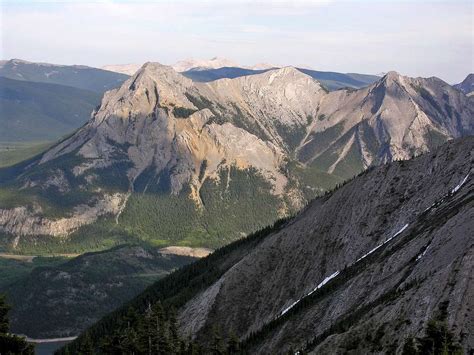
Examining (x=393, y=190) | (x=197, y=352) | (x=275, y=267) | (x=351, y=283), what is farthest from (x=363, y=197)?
(x=197, y=352)

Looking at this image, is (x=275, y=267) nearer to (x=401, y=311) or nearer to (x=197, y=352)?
(x=197, y=352)

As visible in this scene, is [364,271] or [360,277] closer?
[360,277]

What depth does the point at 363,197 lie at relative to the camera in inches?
6275

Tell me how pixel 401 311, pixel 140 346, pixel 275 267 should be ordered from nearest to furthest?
pixel 401 311 → pixel 140 346 → pixel 275 267

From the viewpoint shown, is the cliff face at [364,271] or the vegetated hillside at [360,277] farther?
the cliff face at [364,271]

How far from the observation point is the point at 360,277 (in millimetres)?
117438

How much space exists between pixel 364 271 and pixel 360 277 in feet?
6.75

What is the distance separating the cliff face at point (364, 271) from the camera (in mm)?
87625

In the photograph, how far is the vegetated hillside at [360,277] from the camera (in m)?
86.2

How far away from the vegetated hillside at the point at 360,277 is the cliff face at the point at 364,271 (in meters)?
0.23

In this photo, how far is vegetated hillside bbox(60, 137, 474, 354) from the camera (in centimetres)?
8625

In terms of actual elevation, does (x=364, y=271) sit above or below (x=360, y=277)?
above

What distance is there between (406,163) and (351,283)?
50.5 metres

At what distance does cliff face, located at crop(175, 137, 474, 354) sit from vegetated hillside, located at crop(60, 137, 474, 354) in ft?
0.74
